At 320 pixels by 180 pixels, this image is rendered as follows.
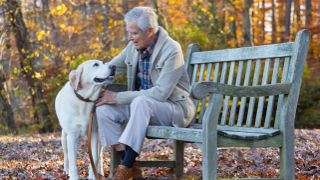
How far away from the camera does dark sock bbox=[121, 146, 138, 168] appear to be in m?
4.19

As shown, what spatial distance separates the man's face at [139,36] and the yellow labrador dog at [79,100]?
0.42 metres

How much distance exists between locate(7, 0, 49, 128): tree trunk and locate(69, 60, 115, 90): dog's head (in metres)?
7.20

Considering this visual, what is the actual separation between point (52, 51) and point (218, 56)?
27.9 feet

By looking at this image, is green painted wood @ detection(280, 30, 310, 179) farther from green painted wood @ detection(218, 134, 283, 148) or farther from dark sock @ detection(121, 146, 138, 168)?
dark sock @ detection(121, 146, 138, 168)

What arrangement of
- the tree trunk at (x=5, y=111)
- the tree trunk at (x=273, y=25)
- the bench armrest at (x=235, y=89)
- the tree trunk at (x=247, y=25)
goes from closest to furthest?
the bench armrest at (x=235, y=89) < the tree trunk at (x=5, y=111) < the tree trunk at (x=247, y=25) < the tree trunk at (x=273, y=25)

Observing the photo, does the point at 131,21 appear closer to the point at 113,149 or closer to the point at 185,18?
the point at 113,149

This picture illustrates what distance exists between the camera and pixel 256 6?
22.2 metres

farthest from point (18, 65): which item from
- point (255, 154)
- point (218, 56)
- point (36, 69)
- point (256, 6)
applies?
point (256, 6)

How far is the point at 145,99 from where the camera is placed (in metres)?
4.23

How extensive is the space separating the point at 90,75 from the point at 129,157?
93 centimetres

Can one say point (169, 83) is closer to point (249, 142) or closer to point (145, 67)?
point (145, 67)

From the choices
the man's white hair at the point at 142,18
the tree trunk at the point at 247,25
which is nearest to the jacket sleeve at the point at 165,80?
the man's white hair at the point at 142,18

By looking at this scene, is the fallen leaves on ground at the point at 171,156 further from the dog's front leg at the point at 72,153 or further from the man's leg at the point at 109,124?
the man's leg at the point at 109,124

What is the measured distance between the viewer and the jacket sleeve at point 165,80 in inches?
170
